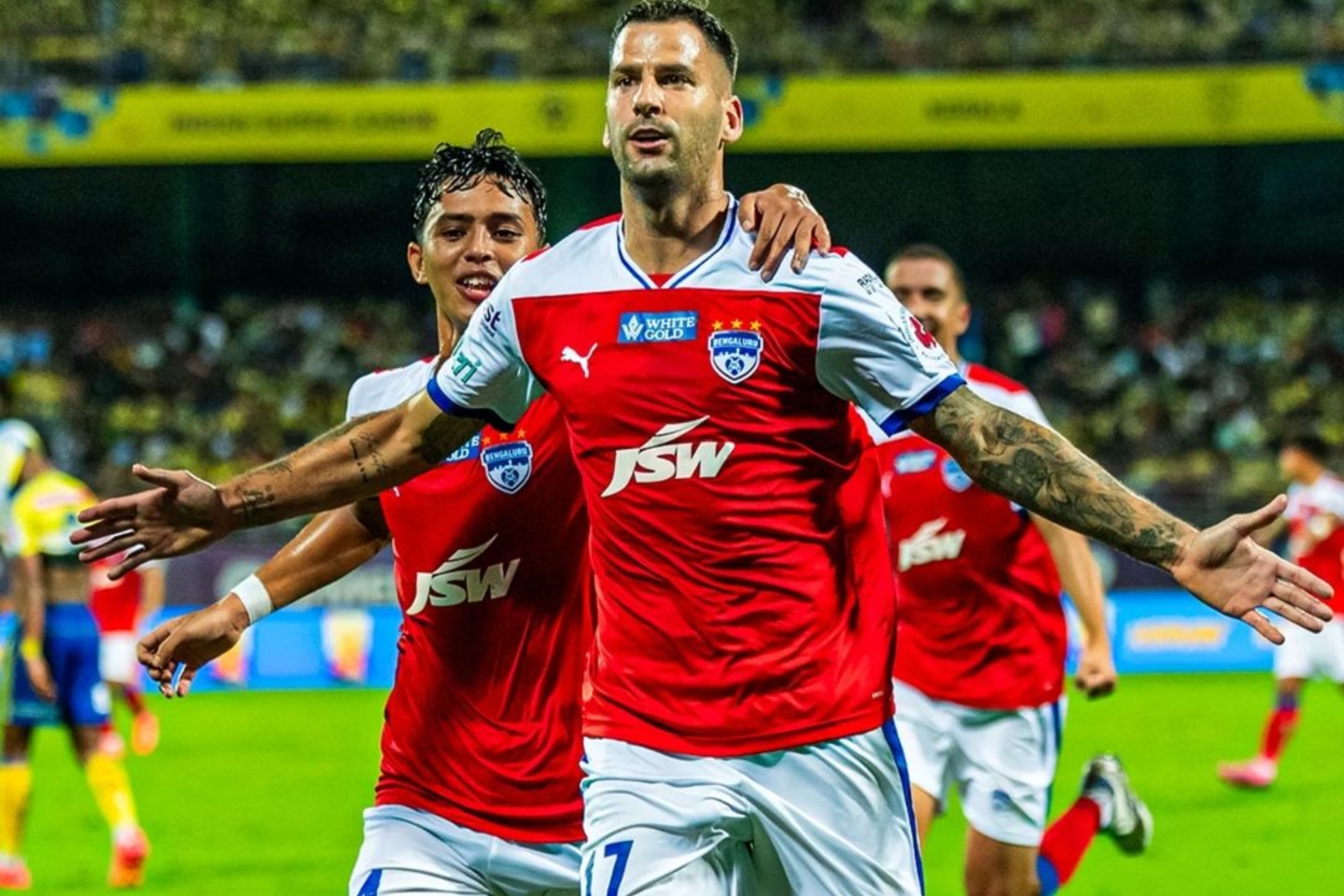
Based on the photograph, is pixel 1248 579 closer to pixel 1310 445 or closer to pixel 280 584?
pixel 280 584

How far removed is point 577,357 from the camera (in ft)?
13.0

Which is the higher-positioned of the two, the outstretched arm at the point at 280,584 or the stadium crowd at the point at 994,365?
the outstretched arm at the point at 280,584

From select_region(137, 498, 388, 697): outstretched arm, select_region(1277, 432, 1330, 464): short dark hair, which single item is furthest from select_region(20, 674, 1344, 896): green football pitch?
select_region(137, 498, 388, 697): outstretched arm

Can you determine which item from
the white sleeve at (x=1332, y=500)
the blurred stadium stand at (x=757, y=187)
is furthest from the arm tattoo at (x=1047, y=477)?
the blurred stadium stand at (x=757, y=187)

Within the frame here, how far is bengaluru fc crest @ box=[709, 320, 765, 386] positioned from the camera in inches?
151

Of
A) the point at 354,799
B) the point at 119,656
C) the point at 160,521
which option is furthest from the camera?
the point at 119,656

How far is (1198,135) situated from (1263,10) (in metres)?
2.45

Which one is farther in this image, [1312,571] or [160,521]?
[1312,571]

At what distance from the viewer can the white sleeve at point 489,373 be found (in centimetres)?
412

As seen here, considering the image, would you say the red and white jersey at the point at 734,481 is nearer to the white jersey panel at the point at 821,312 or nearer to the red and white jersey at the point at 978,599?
the white jersey panel at the point at 821,312

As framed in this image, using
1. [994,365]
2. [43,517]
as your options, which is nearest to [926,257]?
[43,517]

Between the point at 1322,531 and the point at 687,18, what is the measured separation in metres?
10.2

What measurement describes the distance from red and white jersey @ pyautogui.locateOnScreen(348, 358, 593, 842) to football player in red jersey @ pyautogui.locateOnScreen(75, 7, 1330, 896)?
0.46 m

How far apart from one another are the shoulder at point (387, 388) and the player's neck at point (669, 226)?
2.96ft
